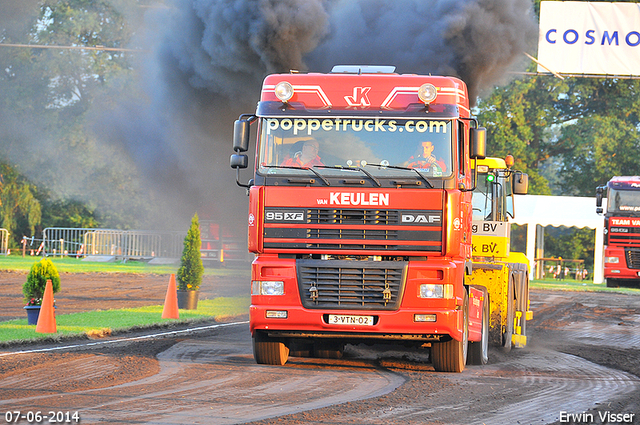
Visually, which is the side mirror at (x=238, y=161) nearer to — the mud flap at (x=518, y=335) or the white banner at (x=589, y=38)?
the mud flap at (x=518, y=335)

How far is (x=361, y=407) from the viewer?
750 cm

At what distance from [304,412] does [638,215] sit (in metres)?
25.1

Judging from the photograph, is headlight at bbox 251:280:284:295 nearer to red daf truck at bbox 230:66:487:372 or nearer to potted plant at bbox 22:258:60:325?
red daf truck at bbox 230:66:487:372

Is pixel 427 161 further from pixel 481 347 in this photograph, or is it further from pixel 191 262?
pixel 191 262

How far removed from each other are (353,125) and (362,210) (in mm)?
1091

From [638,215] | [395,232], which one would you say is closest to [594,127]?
[638,215]

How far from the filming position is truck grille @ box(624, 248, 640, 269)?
98.5 ft

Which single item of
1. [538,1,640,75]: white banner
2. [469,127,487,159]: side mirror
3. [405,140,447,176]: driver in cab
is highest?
[538,1,640,75]: white banner

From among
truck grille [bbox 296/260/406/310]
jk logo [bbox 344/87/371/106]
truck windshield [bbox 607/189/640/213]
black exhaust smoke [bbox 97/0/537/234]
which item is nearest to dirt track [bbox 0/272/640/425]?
truck grille [bbox 296/260/406/310]

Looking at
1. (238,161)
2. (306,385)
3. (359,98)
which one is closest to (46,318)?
(238,161)

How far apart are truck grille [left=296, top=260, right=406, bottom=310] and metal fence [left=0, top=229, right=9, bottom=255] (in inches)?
1395

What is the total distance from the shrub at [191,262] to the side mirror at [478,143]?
839 centimetres

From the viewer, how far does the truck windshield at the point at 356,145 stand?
9547 mm

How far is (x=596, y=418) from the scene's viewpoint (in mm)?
7266
